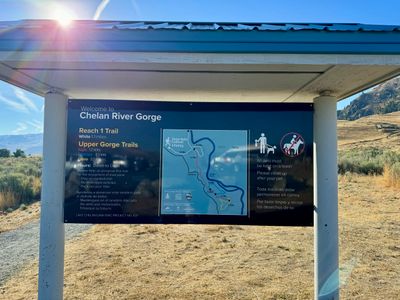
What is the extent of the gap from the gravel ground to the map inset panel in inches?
148

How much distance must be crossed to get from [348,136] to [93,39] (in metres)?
58.9

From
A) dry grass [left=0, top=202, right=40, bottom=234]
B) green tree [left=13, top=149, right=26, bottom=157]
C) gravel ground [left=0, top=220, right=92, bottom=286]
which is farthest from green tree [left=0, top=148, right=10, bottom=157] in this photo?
gravel ground [left=0, top=220, right=92, bottom=286]

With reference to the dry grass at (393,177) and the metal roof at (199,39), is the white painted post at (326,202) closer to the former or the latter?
the metal roof at (199,39)

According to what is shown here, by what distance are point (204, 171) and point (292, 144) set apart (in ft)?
3.26

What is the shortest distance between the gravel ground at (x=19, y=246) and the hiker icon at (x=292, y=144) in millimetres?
4860

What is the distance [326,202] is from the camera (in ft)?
12.5

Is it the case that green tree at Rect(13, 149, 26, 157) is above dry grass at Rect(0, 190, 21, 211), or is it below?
above

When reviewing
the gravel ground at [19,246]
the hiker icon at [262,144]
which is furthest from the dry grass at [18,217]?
the hiker icon at [262,144]

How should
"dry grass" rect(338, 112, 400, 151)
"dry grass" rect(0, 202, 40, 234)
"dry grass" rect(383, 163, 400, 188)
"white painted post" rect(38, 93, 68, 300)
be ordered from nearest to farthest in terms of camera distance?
"white painted post" rect(38, 93, 68, 300) < "dry grass" rect(0, 202, 40, 234) < "dry grass" rect(383, 163, 400, 188) < "dry grass" rect(338, 112, 400, 151)

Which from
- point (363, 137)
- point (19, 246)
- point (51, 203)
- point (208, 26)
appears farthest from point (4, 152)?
point (363, 137)

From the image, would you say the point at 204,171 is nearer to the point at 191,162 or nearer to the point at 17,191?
the point at 191,162

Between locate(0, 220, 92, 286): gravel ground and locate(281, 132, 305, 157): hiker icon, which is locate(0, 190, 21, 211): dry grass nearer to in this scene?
locate(0, 220, 92, 286): gravel ground

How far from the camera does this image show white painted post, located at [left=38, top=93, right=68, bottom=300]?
3.73 meters

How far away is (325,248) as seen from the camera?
3811mm
